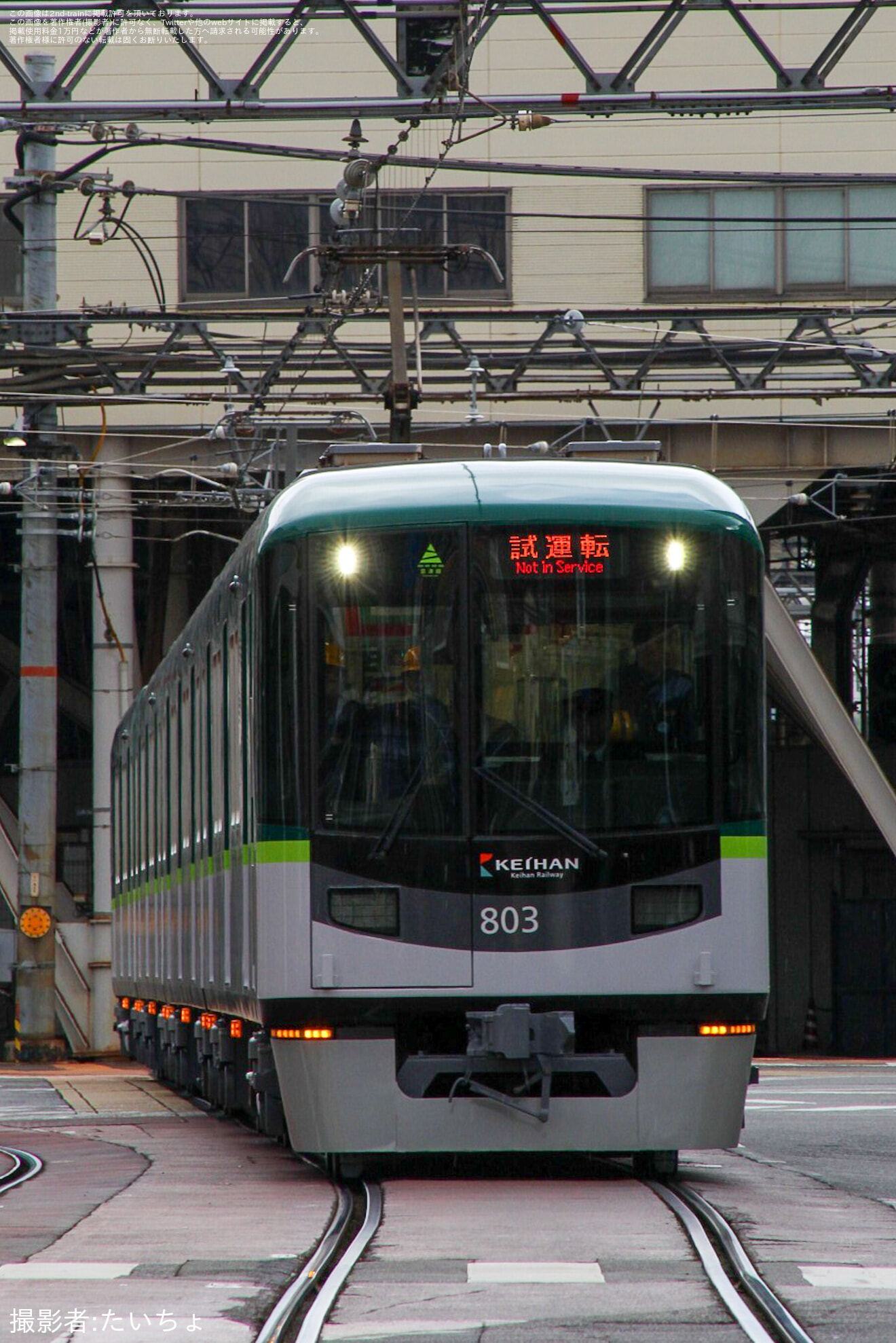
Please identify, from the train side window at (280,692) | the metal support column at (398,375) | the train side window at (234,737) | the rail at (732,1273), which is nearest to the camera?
the rail at (732,1273)

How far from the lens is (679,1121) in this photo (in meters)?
10.5

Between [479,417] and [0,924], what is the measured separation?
18.4m

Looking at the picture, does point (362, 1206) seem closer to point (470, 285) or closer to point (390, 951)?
point (390, 951)

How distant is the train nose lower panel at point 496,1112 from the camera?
1043 cm

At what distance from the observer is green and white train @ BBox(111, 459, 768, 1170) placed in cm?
1048

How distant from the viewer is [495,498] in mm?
10930

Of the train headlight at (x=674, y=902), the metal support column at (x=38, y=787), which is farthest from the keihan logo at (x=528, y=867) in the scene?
the metal support column at (x=38, y=787)

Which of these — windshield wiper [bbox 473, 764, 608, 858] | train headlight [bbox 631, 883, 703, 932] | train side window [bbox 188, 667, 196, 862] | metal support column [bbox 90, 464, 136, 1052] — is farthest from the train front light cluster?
metal support column [bbox 90, 464, 136, 1052]

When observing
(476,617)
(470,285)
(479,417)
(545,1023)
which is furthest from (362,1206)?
(470,285)

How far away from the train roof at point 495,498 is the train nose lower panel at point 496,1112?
2333mm

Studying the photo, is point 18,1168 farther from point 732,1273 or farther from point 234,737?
point 732,1273

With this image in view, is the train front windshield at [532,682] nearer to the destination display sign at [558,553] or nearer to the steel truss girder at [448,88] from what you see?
the destination display sign at [558,553]

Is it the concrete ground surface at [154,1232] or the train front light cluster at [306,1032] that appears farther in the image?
the train front light cluster at [306,1032]

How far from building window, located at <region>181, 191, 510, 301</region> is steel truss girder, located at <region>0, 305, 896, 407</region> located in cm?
204
